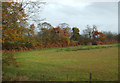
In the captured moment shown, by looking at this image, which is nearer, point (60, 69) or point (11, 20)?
point (11, 20)

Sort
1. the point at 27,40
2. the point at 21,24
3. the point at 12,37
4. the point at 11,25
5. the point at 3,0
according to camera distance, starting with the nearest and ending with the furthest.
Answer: the point at 3,0
the point at 11,25
the point at 12,37
the point at 21,24
the point at 27,40

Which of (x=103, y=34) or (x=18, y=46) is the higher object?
Answer: (x=103, y=34)

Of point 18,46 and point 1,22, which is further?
point 18,46

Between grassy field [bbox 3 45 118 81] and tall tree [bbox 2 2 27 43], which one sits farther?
grassy field [bbox 3 45 118 81]

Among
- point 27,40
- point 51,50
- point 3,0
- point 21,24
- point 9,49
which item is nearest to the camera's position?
point 3,0

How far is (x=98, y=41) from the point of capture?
43.8ft

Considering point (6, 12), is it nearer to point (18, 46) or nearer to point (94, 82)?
point (18, 46)

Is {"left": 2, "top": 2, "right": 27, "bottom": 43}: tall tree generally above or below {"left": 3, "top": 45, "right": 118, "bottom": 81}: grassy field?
above

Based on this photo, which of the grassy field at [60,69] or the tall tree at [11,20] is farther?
the grassy field at [60,69]

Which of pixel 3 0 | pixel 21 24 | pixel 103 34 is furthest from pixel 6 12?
pixel 103 34

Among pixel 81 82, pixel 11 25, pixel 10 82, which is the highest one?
pixel 11 25

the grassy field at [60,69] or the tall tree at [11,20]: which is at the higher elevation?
the tall tree at [11,20]

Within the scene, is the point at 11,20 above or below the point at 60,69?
above

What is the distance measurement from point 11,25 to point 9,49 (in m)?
1.31
